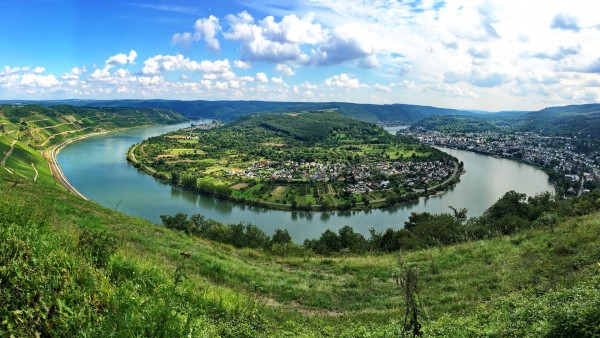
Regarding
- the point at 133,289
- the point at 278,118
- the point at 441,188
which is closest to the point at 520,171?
the point at 441,188

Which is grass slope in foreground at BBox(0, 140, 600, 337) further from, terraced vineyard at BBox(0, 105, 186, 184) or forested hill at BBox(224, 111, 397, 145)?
forested hill at BBox(224, 111, 397, 145)

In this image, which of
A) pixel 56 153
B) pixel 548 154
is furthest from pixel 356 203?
pixel 548 154

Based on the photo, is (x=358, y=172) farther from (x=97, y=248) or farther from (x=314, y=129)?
(x=314, y=129)

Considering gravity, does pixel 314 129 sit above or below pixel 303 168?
above

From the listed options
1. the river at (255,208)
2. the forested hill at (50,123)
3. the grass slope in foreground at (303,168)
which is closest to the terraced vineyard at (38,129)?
the forested hill at (50,123)

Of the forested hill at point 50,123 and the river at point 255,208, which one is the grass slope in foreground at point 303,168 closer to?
the river at point 255,208

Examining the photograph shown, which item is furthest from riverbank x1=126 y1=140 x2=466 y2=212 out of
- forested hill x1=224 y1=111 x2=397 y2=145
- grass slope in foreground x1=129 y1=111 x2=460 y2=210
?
forested hill x1=224 y1=111 x2=397 y2=145

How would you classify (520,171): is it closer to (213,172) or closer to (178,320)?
(213,172)
